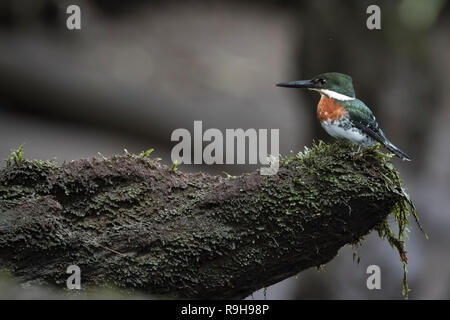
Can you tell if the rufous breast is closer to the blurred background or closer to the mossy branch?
the mossy branch

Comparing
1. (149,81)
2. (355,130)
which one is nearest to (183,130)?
(149,81)

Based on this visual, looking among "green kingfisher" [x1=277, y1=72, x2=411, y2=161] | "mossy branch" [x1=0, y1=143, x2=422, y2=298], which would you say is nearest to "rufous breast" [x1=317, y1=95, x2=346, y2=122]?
"green kingfisher" [x1=277, y1=72, x2=411, y2=161]

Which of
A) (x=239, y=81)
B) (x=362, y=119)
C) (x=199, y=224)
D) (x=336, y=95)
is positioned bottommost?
(x=199, y=224)

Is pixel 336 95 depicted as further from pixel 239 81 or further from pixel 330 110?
pixel 239 81

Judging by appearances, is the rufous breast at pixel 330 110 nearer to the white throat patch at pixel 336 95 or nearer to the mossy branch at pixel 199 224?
the white throat patch at pixel 336 95

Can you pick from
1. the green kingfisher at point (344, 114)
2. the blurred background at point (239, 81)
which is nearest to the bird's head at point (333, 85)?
the green kingfisher at point (344, 114)

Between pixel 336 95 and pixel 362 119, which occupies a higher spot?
pixel 336 95

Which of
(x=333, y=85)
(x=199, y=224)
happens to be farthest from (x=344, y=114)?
(x=199, y=224)
